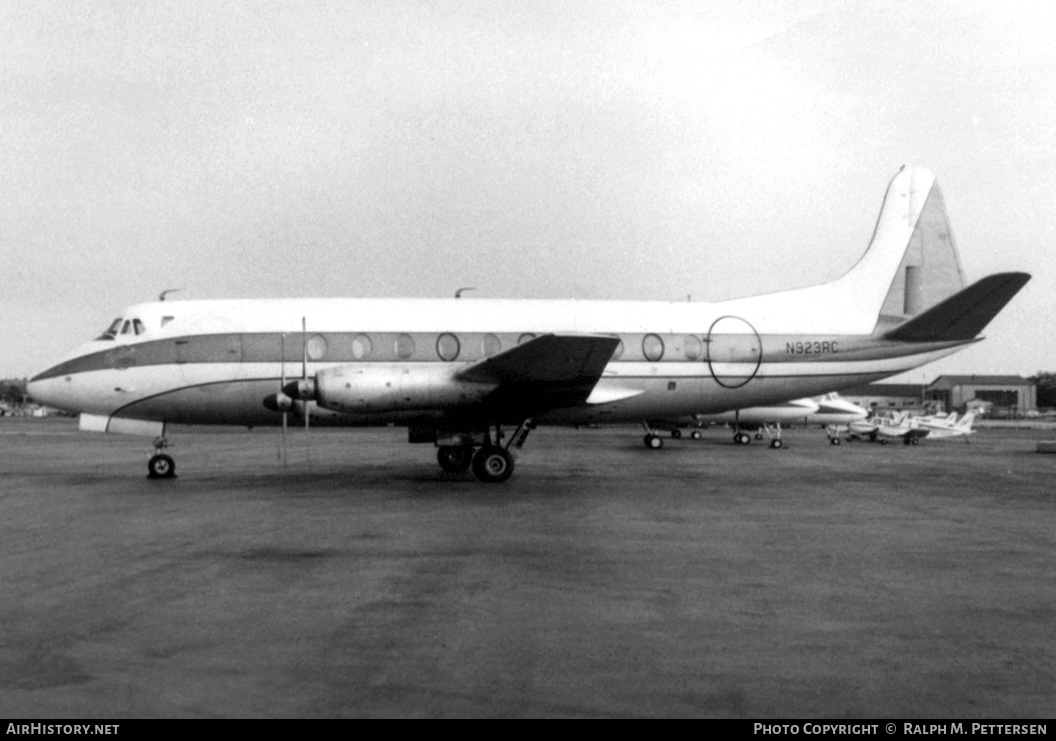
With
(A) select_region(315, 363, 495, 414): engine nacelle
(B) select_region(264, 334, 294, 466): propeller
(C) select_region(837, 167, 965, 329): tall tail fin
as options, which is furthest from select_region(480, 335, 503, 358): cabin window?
(C) select_region(837, 167, 965, 329): tall tail fin

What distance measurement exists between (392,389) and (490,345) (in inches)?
119

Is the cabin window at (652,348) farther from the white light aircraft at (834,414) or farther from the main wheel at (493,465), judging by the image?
the white light aircraft at (834,414)

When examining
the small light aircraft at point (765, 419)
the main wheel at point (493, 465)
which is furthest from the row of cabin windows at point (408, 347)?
the small light aircraft at point (765, 419)

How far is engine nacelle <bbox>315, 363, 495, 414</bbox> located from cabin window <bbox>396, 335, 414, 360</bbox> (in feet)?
4.47

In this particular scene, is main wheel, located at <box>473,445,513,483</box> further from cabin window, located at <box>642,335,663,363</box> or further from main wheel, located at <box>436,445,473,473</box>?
cabin window, located at <box>642,335,663,363</box>

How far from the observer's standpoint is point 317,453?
3012 centimetres

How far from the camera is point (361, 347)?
18.8 m

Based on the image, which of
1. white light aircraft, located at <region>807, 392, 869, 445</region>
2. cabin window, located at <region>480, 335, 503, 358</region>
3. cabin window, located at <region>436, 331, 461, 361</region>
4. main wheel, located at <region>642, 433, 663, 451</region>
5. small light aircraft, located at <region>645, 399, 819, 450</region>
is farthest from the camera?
white light aircraft, located at <region>807, 392, 869, 445</region>

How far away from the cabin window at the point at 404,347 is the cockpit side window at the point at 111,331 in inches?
230

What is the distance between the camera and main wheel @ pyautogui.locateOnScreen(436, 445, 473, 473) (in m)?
19.7

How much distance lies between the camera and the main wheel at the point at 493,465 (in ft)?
58.5

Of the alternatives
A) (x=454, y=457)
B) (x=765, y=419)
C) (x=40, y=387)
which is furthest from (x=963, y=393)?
(x=40, y=387)
